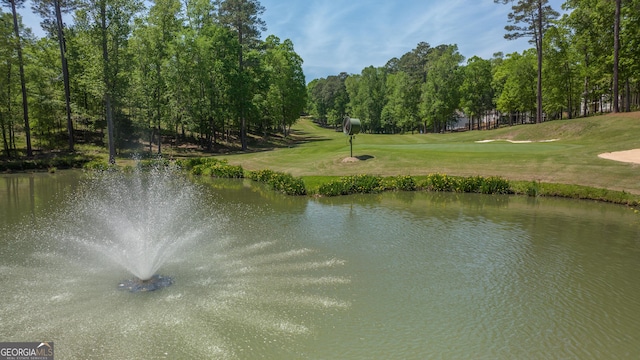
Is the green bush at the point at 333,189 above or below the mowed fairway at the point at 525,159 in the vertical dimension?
below

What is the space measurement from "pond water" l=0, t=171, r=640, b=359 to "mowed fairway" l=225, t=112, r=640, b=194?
6.87 metres

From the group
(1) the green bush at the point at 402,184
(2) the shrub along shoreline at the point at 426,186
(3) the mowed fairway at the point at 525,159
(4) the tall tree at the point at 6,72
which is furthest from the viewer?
(4) the tall tree at the point at 6,72

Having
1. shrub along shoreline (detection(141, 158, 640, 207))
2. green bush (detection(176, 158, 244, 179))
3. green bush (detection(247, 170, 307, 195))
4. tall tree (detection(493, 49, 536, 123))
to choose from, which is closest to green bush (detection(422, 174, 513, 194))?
shrub along shoreline (detection(141, 158, 640, 207))

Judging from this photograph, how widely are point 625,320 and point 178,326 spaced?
9.86 metres

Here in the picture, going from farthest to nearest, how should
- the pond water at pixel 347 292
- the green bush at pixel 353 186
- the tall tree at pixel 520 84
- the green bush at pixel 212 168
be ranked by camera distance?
the tall tree at pixel 520 84, the green bush at pixel 212 168, the green bush at pixel 353 186, the pond water at pixel 347 292

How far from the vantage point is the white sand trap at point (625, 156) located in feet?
79.8

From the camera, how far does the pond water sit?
24.4ft

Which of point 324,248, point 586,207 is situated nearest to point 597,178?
point 586,207

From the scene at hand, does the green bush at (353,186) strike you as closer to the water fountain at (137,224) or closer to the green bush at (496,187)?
the green bush at (496,187)

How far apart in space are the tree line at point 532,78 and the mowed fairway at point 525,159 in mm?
6820

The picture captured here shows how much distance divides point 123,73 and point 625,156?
4469 centimetres

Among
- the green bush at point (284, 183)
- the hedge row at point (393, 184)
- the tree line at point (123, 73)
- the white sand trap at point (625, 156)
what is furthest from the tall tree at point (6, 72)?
the white sand trap at point (625, 156)

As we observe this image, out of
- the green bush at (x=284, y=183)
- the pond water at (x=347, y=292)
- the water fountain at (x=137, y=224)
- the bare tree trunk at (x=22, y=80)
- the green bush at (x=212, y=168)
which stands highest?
the bare tree trunk at (x=22, y=80)

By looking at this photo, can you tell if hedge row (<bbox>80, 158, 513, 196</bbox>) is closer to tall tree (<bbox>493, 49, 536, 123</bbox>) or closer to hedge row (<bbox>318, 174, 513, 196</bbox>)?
hedge row (<bbox>318, 174, 513, 196</bbox>)
